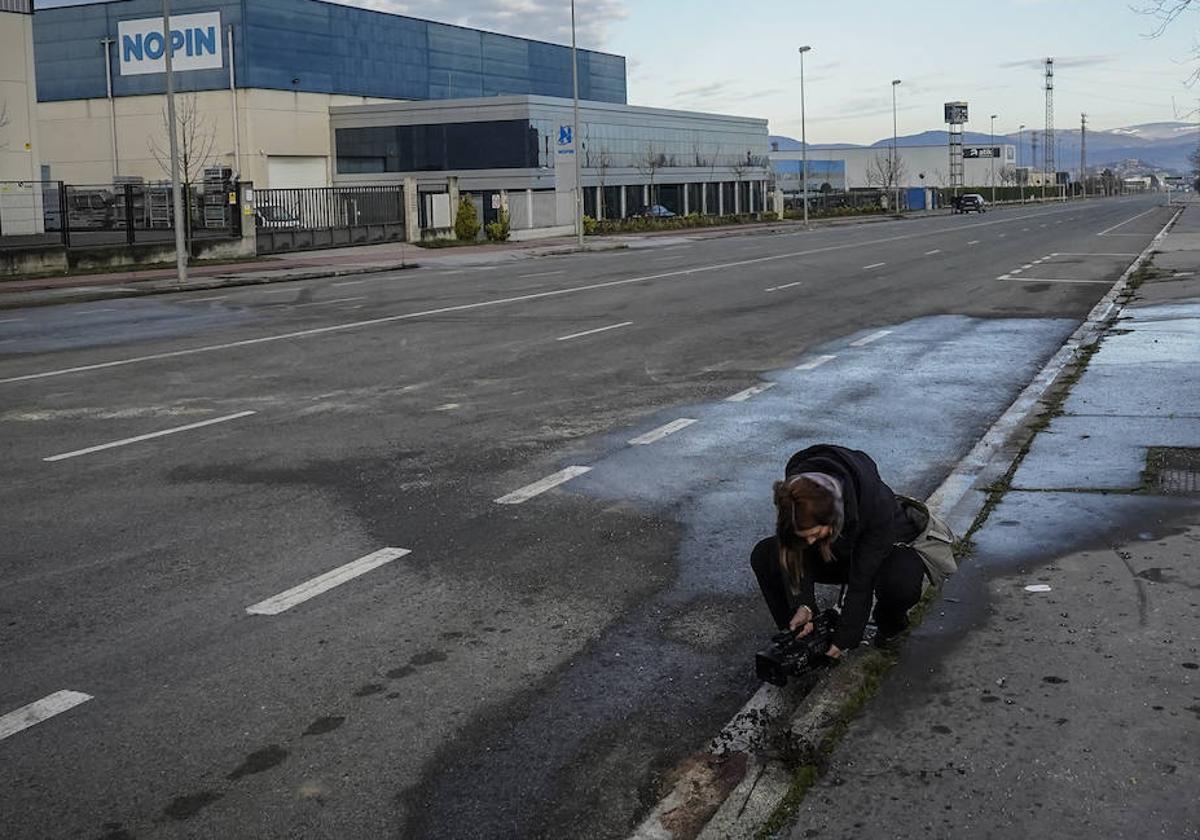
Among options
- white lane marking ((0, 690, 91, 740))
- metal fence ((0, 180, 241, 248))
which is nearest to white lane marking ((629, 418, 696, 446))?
white lane marking ((0, 690, 91, 740))

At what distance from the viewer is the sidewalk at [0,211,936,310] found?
30.1 metres

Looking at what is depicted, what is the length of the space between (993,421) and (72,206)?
129ft

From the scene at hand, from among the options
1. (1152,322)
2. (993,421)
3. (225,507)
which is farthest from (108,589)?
(1152,322)

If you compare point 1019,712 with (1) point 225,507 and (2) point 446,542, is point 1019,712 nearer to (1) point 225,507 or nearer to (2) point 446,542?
(2) point 446,542

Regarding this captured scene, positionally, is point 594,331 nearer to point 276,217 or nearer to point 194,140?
point 276,217

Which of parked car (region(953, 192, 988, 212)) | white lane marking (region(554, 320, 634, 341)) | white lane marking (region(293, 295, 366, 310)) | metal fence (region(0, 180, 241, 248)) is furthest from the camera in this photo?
parked car (region(953, 192, 988, 212))

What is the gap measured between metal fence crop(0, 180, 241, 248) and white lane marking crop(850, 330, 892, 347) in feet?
85.5

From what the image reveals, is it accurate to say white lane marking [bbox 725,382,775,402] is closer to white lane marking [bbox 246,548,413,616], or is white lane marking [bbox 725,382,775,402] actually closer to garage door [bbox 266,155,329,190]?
white lane marking [bbox 246,548,413,616]

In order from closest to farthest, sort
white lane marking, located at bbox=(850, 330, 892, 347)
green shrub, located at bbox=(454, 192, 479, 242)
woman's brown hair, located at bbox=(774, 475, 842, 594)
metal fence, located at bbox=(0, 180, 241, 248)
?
1. woman's brown hair, located at bbox=(774, 475, 842, 594)
2. white lane marking, located at bbox=(850, 330, 892, 347)
3. metal fence, located at bbox=(0, 180, 241, 248)
4. green shrub, located at bbox=(454, 192, 479, 242)

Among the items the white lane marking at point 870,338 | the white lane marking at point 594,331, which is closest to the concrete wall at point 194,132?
the white lane marking at point 594,331

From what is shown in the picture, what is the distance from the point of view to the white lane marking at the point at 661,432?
1090cm

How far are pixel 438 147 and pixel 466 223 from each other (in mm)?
25114

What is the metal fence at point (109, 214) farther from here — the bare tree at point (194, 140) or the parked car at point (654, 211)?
the parked car at point (654, 211)

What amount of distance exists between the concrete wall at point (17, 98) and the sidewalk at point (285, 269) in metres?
10.5
